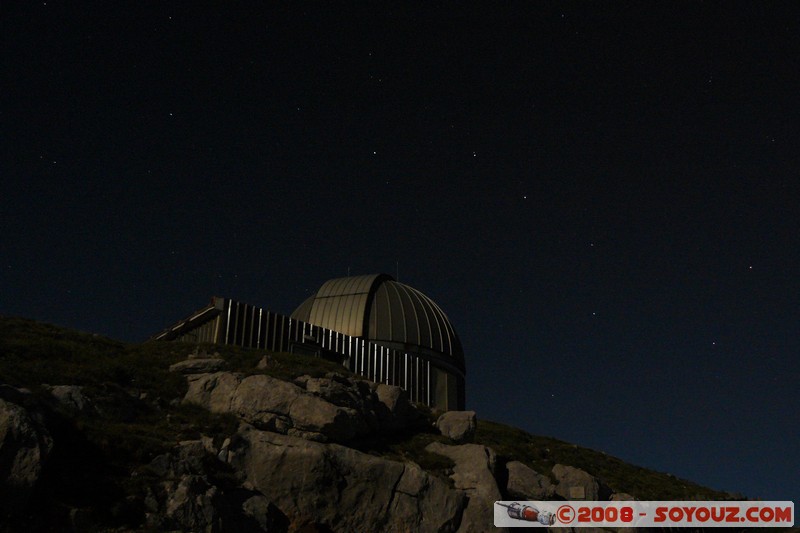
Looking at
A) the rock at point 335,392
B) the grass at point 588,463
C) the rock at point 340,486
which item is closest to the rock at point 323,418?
the rock at point 335,392

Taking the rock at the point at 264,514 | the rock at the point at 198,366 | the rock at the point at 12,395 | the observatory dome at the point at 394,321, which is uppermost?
the observatory dome at the point at 394,321

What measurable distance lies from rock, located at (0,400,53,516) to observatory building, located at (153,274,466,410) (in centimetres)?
1748

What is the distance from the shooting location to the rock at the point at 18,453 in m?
14.1

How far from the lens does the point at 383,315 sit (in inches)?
1693

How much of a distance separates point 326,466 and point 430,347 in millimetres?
23947

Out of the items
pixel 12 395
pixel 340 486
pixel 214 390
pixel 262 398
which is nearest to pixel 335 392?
pixel 262 398

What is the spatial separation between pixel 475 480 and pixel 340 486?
5014 millimetres

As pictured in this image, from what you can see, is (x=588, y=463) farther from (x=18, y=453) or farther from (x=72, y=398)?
(x=18, y=453)

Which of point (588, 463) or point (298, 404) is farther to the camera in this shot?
point (588, 463)

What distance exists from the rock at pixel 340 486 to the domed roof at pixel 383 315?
2103 centimetres

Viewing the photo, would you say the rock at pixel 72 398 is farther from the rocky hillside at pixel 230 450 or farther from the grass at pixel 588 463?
the grass at pixel 588 463

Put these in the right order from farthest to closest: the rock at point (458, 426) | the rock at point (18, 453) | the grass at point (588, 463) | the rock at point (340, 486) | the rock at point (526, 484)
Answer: the grass at point (588, 463), the rock at point (458, 426), the rock at point (526, 484), the rock at point (340, 486), the rock at point (18, 453)

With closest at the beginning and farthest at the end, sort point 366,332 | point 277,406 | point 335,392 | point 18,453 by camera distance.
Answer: point 18,453 → point 277,406 → point 335,392 → point 366,332

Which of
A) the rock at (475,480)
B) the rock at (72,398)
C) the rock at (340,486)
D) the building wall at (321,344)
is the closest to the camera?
the rock at (72,398)
